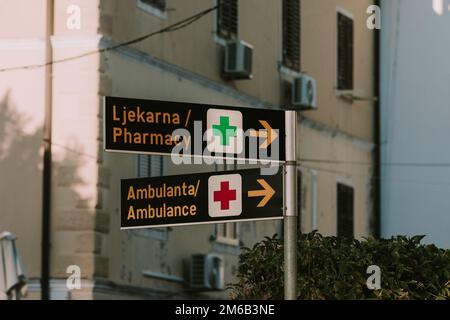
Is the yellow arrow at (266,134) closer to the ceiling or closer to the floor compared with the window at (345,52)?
closer to the floor

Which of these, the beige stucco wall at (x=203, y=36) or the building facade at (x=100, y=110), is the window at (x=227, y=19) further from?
the beige stucco wall at (x=203, y=36)

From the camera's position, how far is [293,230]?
1027 centimetres

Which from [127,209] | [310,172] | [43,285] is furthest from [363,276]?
[310,172]

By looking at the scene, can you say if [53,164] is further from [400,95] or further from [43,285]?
[400,95]

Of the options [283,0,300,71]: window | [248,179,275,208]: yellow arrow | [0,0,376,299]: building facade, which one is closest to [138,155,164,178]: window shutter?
[0,0,376,299]: building facade

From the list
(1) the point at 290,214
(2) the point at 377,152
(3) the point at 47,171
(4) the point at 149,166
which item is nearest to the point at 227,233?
(4) the point at 149,166

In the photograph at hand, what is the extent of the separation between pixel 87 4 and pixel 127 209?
9731 millimetres

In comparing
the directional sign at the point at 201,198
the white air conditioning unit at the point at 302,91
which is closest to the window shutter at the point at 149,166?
the white air conditioning unit at the point at 302,91

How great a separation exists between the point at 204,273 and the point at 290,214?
11940 mm

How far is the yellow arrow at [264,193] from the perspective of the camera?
10500mm

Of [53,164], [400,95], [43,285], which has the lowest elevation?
[43,285]

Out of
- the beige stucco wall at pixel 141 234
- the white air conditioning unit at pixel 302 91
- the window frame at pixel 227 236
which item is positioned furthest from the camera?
the white air conditioning unit at pixel 302 91

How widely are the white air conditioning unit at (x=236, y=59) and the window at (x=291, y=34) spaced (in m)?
2.30

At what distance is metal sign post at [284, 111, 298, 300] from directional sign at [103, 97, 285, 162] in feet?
0.26
